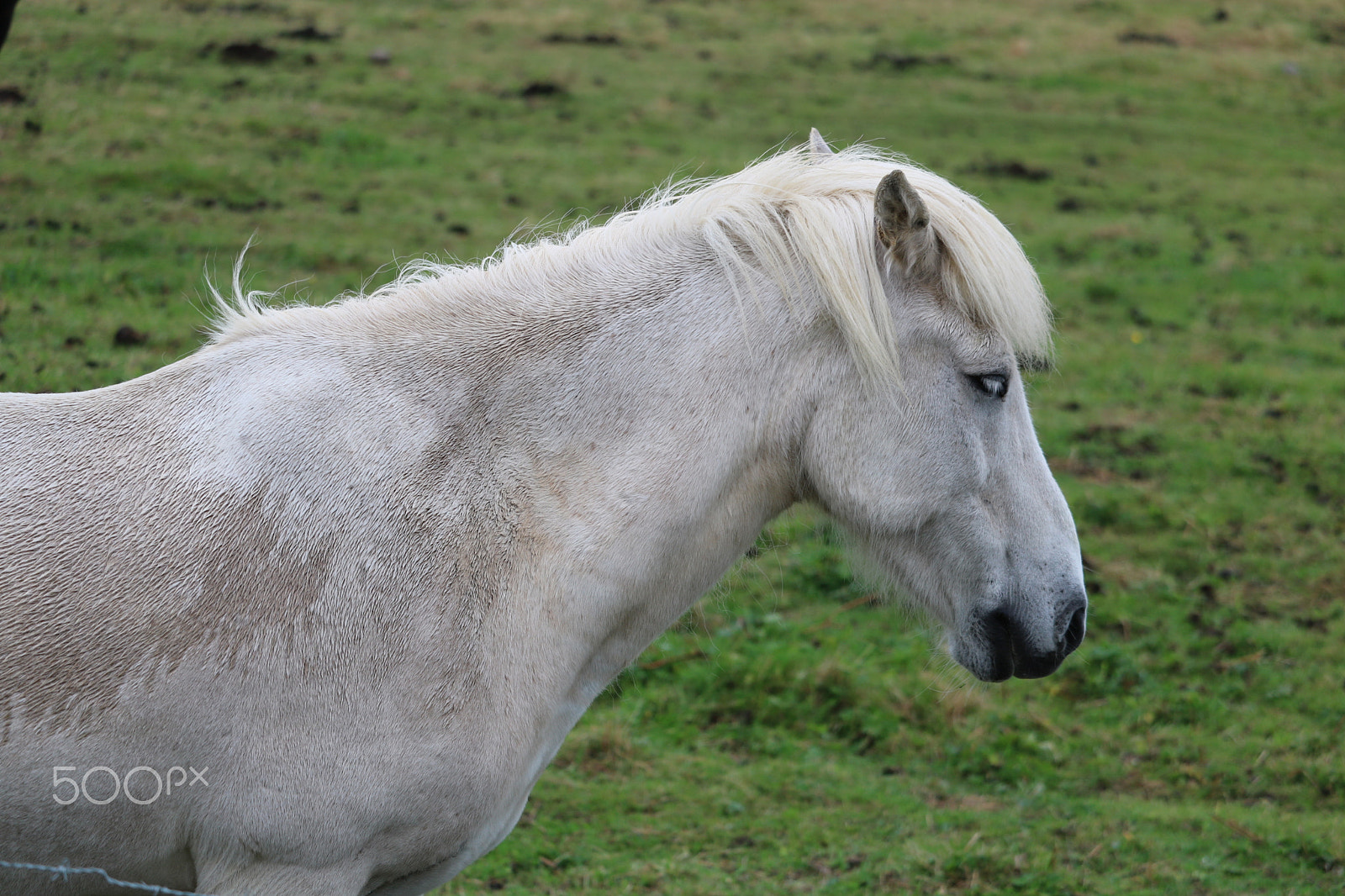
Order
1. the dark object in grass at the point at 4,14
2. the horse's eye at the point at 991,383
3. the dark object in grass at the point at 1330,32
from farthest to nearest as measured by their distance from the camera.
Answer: the dark object in grass at the point at 1330,32 → the dark object in grass at the point at 4,14 → the horse's eye at the point at 991,383

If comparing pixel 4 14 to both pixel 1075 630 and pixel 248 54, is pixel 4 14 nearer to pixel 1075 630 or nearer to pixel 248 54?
pixel 1075 630

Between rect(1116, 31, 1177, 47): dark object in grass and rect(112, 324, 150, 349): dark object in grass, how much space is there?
1653cm

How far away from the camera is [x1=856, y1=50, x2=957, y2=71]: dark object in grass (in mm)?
16438

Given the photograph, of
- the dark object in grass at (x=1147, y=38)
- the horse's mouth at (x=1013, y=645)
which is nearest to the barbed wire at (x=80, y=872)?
the horse's mouth at (x=1013, y=645)

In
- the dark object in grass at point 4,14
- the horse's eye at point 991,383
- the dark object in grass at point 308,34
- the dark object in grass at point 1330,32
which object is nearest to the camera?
the horse's eye at point 991,383

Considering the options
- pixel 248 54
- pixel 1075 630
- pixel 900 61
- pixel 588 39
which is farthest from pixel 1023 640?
pixel 900 61

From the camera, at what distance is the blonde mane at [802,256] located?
258cm

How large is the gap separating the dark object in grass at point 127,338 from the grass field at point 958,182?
30 millimetres

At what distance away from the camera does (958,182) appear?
12344mm

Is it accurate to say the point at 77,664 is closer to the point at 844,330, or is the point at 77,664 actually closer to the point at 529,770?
the point at 529,770

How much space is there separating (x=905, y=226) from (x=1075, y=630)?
1.08m

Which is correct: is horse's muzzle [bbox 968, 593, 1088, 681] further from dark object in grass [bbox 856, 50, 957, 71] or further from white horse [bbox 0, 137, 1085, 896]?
dark object in grass [bbox 856, 50, 957, 71]

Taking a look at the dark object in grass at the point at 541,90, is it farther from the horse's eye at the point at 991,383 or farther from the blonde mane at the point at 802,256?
the horse's eye at the point at 991,383

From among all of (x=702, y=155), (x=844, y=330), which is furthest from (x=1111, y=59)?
(x=844, y=330)
